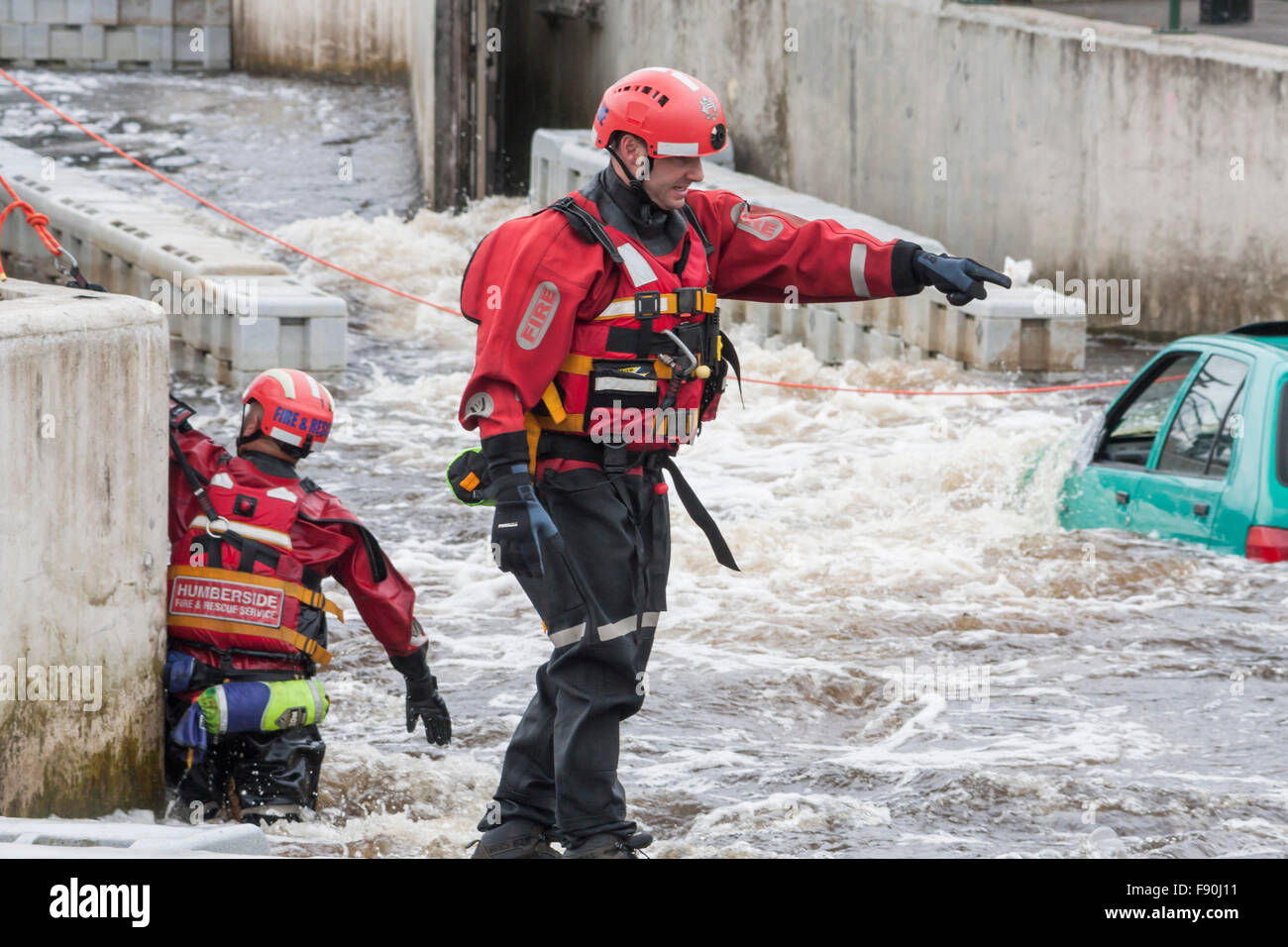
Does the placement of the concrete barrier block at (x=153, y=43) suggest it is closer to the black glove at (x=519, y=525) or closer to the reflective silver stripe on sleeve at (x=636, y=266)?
the reflective silver stripe on sleeve at (x=636, y=266)

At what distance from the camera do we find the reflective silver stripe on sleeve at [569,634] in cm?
474

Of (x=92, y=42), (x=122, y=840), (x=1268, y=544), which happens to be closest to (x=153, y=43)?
(x=92, y=42)

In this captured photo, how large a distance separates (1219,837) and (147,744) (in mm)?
3046

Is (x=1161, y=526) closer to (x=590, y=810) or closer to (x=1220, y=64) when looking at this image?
(x=590, y=810)

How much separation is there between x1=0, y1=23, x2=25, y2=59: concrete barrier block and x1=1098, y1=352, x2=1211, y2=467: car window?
24832mm

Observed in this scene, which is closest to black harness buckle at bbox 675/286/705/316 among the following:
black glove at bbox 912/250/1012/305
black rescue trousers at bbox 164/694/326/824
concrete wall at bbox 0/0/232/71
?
black glove at bbox 912/250/1012/305

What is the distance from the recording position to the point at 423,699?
5.68 m

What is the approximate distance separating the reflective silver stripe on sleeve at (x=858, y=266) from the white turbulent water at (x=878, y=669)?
1.60m

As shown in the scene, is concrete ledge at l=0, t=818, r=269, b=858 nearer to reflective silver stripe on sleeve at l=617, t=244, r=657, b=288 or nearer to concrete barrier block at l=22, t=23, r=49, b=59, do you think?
reflective silver stripe on sleeve at l=617, t=244, r=657, b=288

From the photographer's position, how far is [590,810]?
4.83 meters

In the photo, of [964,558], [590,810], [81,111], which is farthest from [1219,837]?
[81,111]

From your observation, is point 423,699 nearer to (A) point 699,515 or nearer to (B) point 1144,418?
(A) point 699,515

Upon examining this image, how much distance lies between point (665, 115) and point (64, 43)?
27.4 meters
